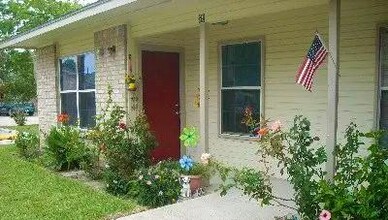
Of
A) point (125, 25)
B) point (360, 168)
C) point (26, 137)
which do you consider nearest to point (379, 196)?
point (360, 168)

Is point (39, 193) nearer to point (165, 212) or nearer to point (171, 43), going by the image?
point (165, 212)

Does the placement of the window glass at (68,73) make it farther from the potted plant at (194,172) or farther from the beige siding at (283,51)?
the potted plant at (194,172)

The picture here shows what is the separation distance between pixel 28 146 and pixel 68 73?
2.12 metres

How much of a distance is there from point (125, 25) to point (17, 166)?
3.91 m

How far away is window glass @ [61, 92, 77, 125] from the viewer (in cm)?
1010

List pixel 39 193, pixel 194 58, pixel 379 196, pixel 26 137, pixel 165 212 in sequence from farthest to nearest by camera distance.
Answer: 1. pixel 26 137
2. pixel 194 58
3. pixel 39 193
4. pixel 165 212
5. pixel 379 196

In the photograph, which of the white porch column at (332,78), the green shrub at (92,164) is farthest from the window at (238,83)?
the white porch column at (332,78)

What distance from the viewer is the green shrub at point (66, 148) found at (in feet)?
27.3

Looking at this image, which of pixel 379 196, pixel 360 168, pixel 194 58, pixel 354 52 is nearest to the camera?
pixel 379 196

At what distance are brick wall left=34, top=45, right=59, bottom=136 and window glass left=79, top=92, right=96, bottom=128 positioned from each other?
1315 millimetres

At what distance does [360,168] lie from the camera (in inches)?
158

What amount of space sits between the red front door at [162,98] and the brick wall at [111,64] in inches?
20.5

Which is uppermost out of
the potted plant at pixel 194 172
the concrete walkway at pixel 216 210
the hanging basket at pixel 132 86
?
the hanging basket at pixel 132 86

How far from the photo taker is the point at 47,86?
1127 centimetres
